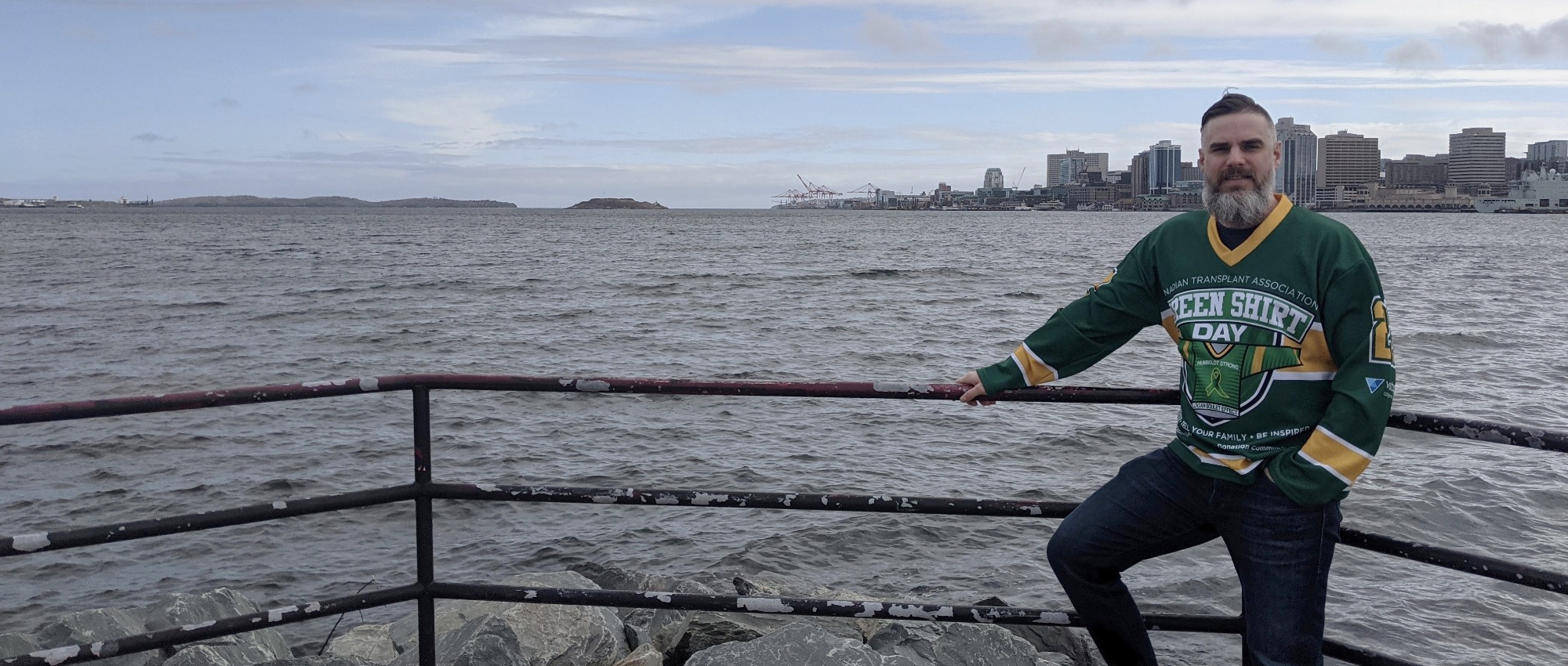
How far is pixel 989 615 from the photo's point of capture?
3.51 meters

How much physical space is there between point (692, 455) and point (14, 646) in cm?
946

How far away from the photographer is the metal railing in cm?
307

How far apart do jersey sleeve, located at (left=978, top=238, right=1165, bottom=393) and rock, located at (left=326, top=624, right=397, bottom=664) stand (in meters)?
4.60

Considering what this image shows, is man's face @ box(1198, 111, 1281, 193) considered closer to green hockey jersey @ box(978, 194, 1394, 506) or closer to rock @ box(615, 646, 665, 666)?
green hockey jersey @ box(978, 194, 1394, 506)

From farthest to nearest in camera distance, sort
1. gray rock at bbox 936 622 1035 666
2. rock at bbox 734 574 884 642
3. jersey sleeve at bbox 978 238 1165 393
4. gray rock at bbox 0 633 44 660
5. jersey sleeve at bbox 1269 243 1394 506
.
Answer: rock at bbox 734 574 884 642
gray rock at bbox 0 633 44 660
gray rock at bbox 936 622 1035 666
jersey sleeve at bbox 978 238 1165 393
jersey sleeve at bbox 1269 243 1394 506

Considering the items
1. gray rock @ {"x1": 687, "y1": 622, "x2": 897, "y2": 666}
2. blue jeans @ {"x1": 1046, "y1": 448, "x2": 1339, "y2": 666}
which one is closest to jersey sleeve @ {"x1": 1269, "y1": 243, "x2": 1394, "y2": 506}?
blue jeans @ {"x1": 1046, "y1": 448, "x2": 1339, "y2": 666}

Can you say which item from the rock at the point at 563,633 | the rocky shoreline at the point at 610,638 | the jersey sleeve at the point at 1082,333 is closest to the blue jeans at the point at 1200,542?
the jersey sleeve at the point at 1082,333

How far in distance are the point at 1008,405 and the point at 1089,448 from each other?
288 centimetres

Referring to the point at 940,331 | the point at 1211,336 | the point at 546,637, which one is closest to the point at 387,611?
the point at 546,637

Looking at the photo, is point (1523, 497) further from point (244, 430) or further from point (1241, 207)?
point (244, 430)

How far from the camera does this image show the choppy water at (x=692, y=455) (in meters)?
9.68

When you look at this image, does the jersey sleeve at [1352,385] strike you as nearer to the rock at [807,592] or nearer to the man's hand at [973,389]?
the man's hand at [973,389]

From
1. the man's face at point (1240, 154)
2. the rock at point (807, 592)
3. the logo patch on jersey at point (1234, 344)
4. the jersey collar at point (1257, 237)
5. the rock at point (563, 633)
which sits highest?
the man's face at point (1240, 154)

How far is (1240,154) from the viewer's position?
3.06 m
